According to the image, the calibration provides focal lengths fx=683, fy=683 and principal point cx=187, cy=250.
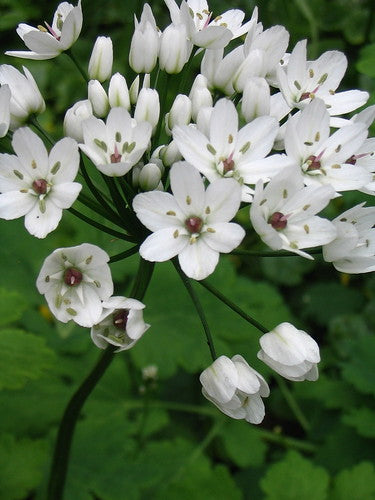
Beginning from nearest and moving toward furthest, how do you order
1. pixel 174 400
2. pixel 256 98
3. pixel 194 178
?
pixel 194 178 < pixel 256 98 < pixel 174 400

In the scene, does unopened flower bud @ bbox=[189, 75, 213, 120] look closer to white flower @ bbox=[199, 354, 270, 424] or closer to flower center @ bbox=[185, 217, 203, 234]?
flower center @ bbox=[185, 217, 203, 234]

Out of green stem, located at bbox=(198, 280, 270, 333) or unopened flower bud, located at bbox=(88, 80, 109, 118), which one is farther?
unopened flower bud, located at bbox=(88, 80, 109, 118)

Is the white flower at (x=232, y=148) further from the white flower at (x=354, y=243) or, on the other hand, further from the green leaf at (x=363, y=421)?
the green leaf at (x=363, y=421)

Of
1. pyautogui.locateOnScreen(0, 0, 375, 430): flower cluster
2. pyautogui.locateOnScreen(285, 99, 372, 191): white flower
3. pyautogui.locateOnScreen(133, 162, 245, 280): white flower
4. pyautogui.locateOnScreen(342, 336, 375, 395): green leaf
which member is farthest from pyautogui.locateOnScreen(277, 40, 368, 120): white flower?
pyautogui.locateOnScreen(342, 336, 375, 395): green leaf

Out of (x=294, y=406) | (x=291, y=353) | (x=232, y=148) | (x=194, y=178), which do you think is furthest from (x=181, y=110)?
(x=294, y=406)

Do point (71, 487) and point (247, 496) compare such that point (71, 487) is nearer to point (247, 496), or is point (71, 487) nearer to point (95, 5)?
point (247, 496)

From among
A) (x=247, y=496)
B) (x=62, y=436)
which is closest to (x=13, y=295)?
(x=62, y=436)

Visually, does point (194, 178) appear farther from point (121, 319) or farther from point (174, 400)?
point (174, 400)
